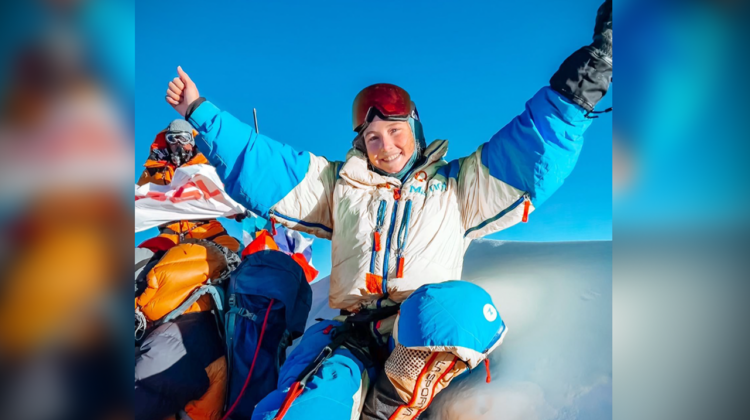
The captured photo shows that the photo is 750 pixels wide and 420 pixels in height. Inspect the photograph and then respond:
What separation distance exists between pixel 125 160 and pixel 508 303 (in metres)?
2.12

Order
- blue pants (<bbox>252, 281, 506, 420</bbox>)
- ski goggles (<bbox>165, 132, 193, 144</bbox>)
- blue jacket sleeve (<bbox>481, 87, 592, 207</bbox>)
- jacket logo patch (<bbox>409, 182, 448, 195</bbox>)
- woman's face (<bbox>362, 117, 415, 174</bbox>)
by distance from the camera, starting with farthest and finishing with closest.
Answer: ski goggles (<bbox>165, 132, 193, 144</bbox>), woman's face (<bbox>362, 117, 415, 174</bbox>), jacket logo patch (<bbox>409, 182, 448, 195</bbox>), blue jacket sleeve (<bbox>481, 87, 592, 207</bbox>), blue pants (<bbox>252, 281, 506, 420</bbox>)

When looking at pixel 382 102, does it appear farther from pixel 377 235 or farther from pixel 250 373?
pixel 250 373

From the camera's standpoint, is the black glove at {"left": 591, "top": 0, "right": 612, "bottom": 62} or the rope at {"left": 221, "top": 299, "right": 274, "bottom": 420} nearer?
the black glove at {"left": 591, "top": 0, "right": 612, "bottom": 62}

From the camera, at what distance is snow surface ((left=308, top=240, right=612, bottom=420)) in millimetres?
1948

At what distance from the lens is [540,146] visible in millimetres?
1996

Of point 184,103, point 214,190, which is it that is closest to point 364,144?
point 184,103

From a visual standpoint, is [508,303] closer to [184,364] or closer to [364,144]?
[364,144]

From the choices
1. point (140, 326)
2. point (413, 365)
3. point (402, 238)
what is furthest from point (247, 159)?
point (413, 365)

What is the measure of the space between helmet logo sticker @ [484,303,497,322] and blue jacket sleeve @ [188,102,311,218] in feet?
3.34

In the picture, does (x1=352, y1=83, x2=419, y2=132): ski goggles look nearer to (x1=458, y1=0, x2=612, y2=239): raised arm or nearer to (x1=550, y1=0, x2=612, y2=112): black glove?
(x1=458, y1=0, x2=612, y2=239): raised arm

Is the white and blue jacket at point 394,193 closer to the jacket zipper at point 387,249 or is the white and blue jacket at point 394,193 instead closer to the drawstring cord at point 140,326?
the jacket zipper at point 387,249

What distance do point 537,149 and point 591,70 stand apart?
1.08 feet

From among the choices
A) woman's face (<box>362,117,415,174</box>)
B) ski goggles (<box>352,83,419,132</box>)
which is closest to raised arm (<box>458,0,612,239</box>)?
woman's face (<box>362,117,415,174</box>)

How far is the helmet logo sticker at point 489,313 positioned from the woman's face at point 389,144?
845 millimetres
